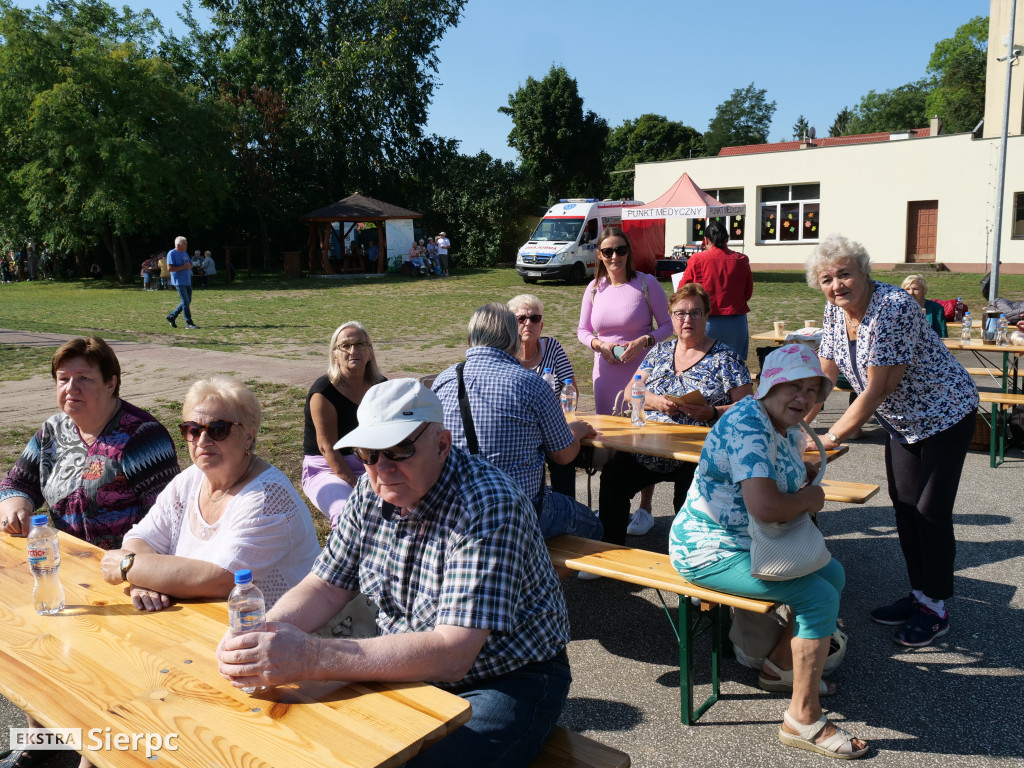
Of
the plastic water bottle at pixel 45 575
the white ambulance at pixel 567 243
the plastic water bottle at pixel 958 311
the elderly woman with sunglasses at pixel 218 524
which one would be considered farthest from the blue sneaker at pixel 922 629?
the white ambulance at pixel 567 243

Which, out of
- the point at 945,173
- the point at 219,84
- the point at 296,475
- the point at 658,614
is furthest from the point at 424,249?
the point at 658,614

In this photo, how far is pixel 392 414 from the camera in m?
2.21

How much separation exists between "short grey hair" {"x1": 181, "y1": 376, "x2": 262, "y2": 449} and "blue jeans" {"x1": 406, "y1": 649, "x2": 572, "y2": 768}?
130cm

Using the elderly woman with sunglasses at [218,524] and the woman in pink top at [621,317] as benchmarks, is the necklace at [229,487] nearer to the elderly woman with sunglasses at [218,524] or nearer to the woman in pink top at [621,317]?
the elderly woman with sunglasses at [218,524]

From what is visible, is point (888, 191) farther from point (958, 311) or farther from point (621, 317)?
point (621, 317)

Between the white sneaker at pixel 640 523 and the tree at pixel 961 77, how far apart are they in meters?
67.5

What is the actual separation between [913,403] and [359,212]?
3012cm

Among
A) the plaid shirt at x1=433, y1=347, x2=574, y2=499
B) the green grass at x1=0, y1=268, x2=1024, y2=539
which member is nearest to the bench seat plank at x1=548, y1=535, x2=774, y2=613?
the plaid shirt at x1=433, y1=347, x2=574, y2=499

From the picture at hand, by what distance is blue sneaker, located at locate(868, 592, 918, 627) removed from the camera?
4.05m

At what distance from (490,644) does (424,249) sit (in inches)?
1198

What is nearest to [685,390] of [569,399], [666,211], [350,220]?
[569,399]

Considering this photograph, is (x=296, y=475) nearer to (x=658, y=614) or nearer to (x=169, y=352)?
(x=658, y=614)

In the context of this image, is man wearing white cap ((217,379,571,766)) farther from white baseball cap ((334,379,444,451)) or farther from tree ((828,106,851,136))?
tree ((828,106,851,136))

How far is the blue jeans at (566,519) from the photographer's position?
3.91 m
